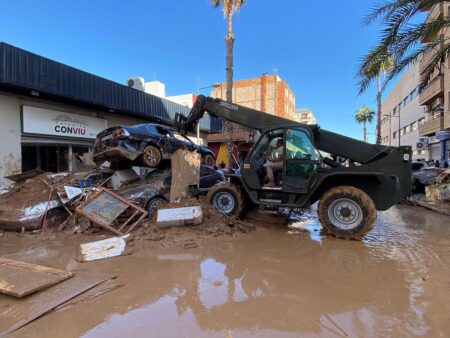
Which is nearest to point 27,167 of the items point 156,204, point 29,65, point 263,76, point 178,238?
point 29,65

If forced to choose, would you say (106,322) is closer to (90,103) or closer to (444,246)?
(444,246)

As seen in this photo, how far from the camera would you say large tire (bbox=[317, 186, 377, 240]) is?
265 inches

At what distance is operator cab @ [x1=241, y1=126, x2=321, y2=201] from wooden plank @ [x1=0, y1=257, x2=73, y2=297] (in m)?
4.70

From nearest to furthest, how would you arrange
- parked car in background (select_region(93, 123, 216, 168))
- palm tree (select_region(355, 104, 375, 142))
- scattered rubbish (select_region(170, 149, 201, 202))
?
scattered rubbish (select_region(170, 149, 201, 202))
parked car in background (select_region(93, 123, 216, 168))
palm tree (select_region(355, 104, 375, 142))

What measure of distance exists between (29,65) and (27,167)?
5.01 meters

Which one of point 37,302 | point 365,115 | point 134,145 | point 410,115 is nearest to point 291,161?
point 134,145

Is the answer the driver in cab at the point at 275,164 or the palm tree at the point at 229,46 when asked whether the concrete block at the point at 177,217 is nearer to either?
the driver in cab at the point at 275,164

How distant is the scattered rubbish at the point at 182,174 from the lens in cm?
877

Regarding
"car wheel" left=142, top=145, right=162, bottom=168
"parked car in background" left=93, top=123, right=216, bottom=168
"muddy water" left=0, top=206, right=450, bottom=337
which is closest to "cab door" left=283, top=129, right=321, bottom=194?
"muddy water" left=0, top=206, right=450, bottom=337

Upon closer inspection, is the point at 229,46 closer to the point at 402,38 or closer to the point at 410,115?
the point at 402,38

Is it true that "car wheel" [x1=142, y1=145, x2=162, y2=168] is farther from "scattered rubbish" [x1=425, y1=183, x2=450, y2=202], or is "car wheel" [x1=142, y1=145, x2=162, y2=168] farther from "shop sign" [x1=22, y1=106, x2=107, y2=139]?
"scattered rubbish" [x1=425, y1=183, x2=450, y2=202]

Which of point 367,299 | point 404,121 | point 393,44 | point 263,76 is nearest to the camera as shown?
point 367,299

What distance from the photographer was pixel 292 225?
8383 mm

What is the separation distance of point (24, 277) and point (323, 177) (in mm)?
5837
